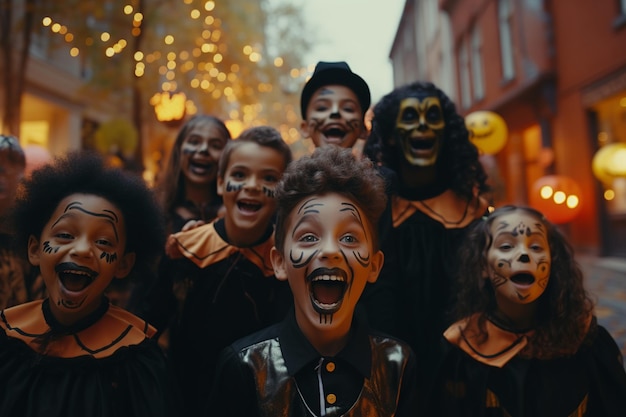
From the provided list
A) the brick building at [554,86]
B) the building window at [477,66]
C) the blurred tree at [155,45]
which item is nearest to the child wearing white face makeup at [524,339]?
the brick building at [554,86]

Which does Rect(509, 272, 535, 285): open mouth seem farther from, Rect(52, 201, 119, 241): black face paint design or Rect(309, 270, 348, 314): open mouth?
Rect(52, 201, 119, 241): black face paint design

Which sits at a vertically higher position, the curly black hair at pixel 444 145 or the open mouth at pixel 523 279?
the curly black hair at pixel 444 145

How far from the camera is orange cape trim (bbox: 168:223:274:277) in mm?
2367

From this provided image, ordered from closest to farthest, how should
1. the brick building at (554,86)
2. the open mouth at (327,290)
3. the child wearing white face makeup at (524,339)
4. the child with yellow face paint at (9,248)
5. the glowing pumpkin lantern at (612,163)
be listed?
the open mouth at (327,290), the child wearing white face makeup at (524,339), the child with yellow face paint at (9,248), the glowing pumpkin lantern at (612,163), the brick building at (554,86)

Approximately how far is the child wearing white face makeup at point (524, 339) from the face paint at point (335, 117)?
2.60 ft

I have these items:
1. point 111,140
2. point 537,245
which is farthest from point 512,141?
point 537,245

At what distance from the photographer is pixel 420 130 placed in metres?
2.56

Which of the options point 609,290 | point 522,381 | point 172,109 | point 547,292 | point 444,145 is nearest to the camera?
point 522,381

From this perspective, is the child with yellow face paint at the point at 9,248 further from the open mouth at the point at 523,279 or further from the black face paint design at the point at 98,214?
the open mouth at the point at 523,279

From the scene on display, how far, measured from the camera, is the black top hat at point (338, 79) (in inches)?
103

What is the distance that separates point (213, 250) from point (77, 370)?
82 centimetres

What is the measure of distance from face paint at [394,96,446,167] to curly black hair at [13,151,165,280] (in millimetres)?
1274

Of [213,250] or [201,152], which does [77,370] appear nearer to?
[213,250]

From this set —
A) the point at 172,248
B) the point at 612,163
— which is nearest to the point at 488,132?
the point at 612,163
